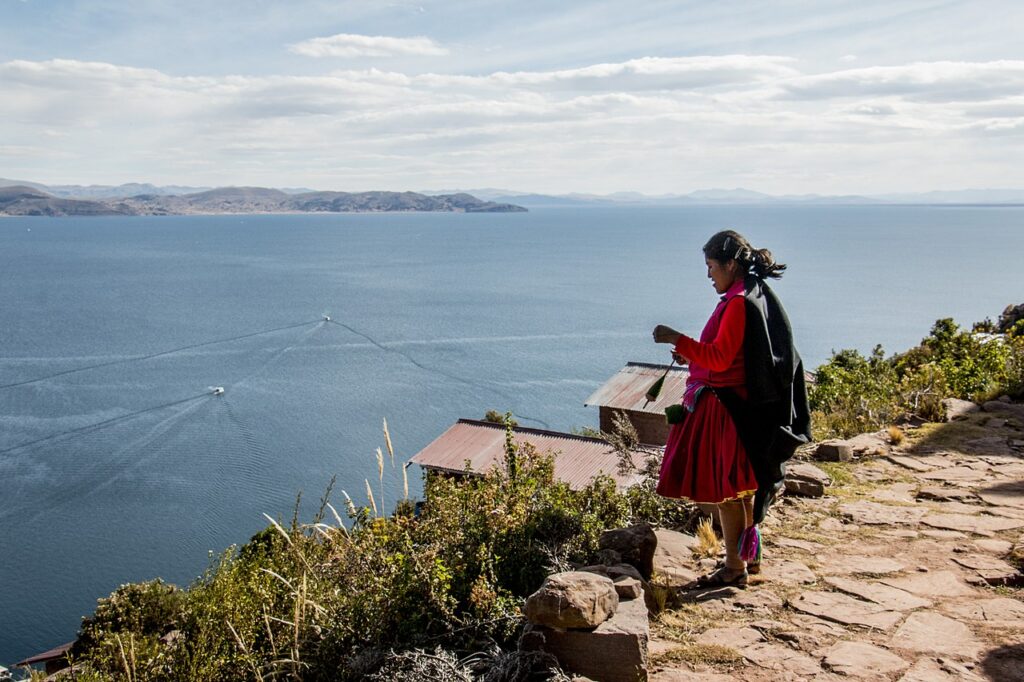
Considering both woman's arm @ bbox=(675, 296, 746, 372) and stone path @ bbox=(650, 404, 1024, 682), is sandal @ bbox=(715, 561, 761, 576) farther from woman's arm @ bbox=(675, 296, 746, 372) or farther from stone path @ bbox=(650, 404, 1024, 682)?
woman's arm @ bbox=(675, 296, 746, 372)

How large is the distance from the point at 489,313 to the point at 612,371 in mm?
18554

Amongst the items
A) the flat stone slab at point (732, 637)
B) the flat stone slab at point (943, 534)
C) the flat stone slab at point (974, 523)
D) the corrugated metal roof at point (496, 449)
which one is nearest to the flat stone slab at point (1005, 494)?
the flat stone slab at point (974, 523)

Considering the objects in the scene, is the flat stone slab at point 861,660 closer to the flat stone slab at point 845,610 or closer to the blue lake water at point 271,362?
the flat stone slab at point 845,610

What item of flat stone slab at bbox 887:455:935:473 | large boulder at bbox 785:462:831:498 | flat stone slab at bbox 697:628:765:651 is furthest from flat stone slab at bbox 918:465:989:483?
flat stone slab at bbox 697:628:765:651

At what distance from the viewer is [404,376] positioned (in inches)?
1613

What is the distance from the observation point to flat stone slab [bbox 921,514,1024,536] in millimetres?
4824

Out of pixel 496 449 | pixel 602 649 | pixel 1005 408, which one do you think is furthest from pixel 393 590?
pixel 496 449

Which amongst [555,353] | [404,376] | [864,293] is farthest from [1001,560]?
[864,293]

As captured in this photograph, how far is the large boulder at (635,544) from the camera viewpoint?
12.7ft

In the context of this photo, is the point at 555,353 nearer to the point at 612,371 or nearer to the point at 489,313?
the point at 612,371

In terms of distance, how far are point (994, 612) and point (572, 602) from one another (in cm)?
214

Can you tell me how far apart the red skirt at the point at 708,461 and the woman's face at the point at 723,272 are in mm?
502

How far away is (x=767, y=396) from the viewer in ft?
11.7

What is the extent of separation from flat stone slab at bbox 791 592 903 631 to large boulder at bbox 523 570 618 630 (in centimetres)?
121
